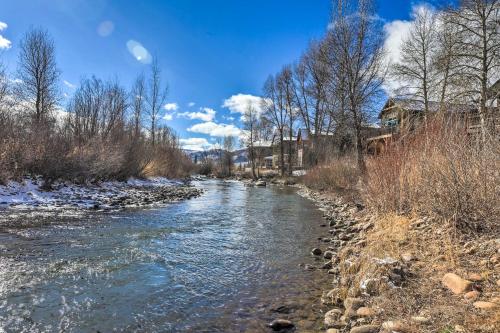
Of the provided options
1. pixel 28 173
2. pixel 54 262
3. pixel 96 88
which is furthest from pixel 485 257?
pixel 96 88

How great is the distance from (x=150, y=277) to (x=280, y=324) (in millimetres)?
2736

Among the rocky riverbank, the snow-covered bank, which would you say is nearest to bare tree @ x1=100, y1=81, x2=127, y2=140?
the snow-covered bank

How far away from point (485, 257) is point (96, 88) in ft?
116

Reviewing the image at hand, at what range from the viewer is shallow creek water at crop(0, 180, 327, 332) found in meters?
4.52

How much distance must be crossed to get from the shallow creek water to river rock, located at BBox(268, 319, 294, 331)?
120 millimetres

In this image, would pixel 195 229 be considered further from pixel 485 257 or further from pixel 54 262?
pixel 485 257

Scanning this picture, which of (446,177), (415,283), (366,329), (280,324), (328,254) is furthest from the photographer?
(328,254)

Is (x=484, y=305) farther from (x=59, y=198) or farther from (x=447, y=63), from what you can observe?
(x=447, y=63)

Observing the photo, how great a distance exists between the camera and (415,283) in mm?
4582

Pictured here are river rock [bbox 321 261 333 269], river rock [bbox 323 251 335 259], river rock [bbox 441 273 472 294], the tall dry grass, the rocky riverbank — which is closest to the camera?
the rocky riverbank

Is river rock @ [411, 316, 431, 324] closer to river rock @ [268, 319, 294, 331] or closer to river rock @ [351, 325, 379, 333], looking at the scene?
river rock @ [351, 325, 379, 333]

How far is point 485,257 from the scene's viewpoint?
184 inches

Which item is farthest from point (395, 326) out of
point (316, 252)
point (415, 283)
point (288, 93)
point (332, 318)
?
point (288, 93)

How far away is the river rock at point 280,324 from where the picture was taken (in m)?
4.42
